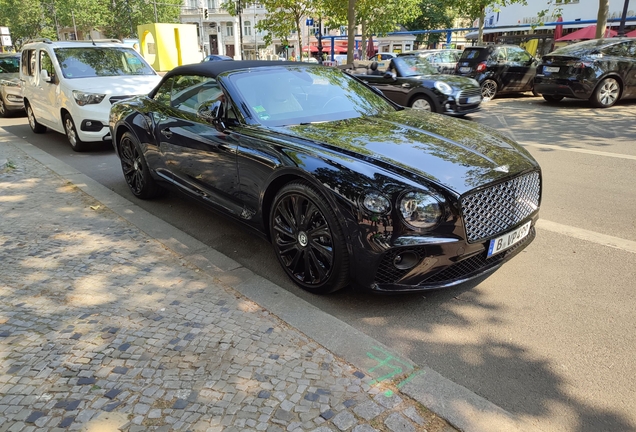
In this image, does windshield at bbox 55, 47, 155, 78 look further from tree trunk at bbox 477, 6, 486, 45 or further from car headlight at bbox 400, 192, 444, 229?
tree trunk at bbox 477, 6, 486, 45

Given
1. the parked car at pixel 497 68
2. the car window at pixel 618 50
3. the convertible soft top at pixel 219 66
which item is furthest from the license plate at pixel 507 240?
the parked car at pixel 497 68

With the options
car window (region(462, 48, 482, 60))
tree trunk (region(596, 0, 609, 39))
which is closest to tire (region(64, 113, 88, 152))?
car window (region(462, 48, 482, 60))

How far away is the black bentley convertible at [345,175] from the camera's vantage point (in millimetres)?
3045

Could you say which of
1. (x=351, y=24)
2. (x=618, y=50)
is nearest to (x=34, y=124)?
(x=351, y=24)

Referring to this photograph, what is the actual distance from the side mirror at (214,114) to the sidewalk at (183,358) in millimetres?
1132

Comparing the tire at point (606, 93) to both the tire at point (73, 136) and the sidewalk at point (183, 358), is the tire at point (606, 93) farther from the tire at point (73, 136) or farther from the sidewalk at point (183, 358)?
the tire at point (73, 136)

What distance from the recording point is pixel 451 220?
3.03 m

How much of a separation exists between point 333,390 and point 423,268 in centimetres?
103

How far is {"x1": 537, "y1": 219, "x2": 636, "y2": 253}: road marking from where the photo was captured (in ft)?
14.2

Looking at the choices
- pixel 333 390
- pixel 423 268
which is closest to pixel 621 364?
pixel 423 268

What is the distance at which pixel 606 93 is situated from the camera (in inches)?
476

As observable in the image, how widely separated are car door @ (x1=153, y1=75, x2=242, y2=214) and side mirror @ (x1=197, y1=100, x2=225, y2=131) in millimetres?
38

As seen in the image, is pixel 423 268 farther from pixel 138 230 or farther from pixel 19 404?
pixel 138 230

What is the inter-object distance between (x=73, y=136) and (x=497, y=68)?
1206 centimetres
